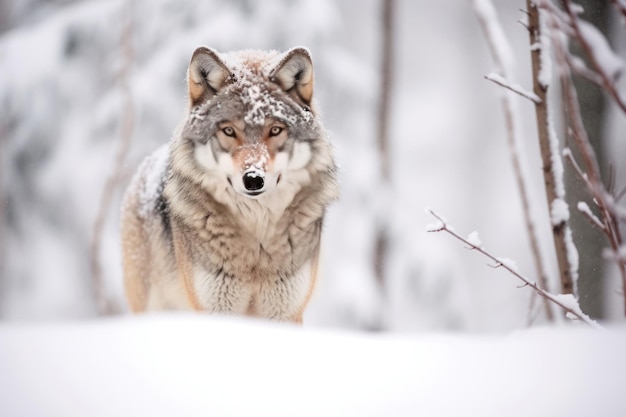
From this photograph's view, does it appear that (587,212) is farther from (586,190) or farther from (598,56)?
(586,190)

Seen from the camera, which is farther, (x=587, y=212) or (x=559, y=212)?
(x=559, y=212)

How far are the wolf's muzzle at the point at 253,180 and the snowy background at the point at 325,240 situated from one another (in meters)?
0.95

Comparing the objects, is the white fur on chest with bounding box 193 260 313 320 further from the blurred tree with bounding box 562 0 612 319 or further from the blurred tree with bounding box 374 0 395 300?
the blurred tree with bounding box 374 0 395 300

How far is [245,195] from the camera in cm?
324

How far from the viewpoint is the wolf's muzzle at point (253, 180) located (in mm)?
2996

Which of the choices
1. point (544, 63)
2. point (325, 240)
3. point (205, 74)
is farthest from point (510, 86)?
point (325, 240)

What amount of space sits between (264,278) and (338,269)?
245 inches

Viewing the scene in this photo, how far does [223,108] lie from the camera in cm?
328

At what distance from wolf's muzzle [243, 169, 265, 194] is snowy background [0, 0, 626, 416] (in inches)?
37.3

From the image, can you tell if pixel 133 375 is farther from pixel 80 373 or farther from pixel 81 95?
pixel 81 95

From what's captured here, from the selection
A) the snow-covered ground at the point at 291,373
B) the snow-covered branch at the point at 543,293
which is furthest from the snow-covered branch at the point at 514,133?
the snow-covered ground at the point at 291,373

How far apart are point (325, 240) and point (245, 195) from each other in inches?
57.1

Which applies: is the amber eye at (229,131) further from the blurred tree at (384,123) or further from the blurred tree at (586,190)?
the blurred tree at (384,123)

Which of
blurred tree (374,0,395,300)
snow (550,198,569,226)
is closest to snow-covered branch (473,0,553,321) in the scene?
snow (550,198,569,226)
